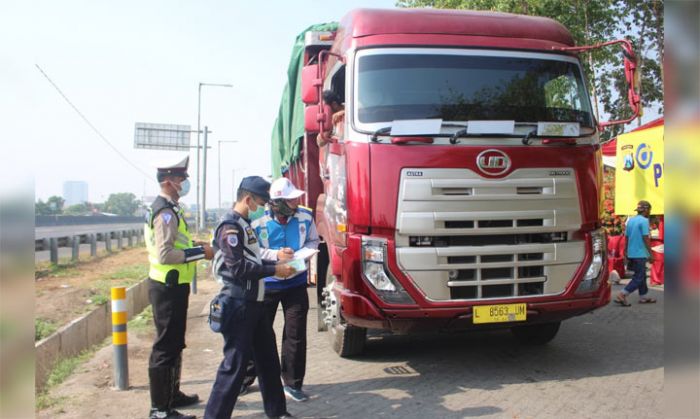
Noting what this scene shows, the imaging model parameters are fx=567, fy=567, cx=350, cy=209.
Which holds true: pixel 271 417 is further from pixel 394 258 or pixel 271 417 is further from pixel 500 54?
pixel 500 54

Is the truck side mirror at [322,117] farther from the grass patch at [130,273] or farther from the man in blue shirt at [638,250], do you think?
the grass patch at [130,273]

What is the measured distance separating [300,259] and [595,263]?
2.69 meters

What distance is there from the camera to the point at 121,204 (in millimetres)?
86062

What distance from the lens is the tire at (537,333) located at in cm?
602

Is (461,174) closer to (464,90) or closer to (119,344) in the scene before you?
(464,90)

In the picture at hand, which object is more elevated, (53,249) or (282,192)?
(282,192)

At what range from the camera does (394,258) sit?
4625 mm

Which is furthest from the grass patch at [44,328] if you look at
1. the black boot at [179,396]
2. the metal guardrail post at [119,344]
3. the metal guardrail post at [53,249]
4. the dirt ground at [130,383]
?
the metal guardrail post at [53,249]

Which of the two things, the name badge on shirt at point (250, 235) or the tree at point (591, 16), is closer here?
the name badge on shirt at point (250, 235)

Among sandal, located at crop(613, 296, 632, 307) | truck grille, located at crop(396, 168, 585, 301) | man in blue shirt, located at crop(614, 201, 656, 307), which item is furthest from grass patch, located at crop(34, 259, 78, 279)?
man in blue shirt, located at crop(614, 201, 656, 307)

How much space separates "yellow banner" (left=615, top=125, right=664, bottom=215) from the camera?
1048 cm

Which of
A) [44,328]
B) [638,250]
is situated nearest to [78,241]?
[44,328]

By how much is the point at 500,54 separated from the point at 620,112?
18.8m

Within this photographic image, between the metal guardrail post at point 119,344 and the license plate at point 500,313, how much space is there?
3.10 metres
